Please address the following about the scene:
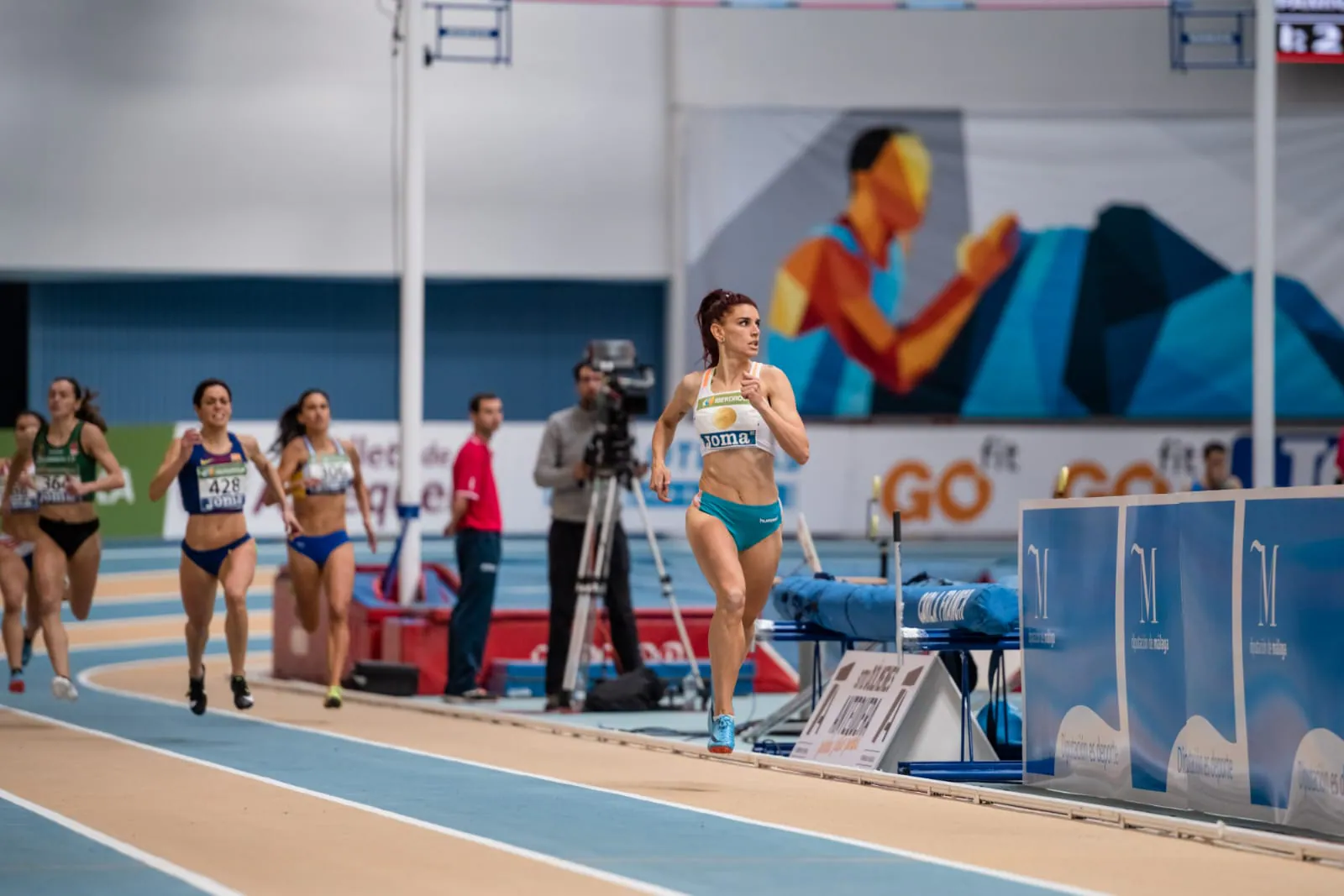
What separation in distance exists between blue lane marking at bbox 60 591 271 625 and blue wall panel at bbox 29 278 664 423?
692cm

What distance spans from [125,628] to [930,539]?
37.0ft

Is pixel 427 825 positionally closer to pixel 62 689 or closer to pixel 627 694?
pixel 62 689

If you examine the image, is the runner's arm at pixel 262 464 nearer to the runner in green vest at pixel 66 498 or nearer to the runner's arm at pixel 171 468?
the runner's arm at pixel 171 468

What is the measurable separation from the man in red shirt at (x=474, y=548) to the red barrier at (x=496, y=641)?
682 mm

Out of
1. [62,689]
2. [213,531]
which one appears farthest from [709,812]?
[62,689]

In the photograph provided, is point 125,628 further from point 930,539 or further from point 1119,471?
point 1119,471

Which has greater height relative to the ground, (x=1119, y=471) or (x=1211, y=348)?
(x=1211, y=348)

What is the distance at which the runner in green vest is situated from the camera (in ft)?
43.4

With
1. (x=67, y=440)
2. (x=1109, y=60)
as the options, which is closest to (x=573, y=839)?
(x=67, y=440)

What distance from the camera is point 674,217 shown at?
29.2m

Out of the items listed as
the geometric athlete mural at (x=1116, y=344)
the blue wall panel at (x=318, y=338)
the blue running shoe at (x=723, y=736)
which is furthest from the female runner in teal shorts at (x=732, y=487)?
the blue wall panel at (x=318, y=338)

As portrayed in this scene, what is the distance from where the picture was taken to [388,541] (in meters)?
24.5

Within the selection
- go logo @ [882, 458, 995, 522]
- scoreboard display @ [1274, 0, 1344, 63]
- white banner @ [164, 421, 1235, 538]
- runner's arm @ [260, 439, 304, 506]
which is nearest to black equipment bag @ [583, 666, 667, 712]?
runner's arm @ [260, 439, 304, 506]

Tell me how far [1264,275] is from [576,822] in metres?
Answer: 12.6
